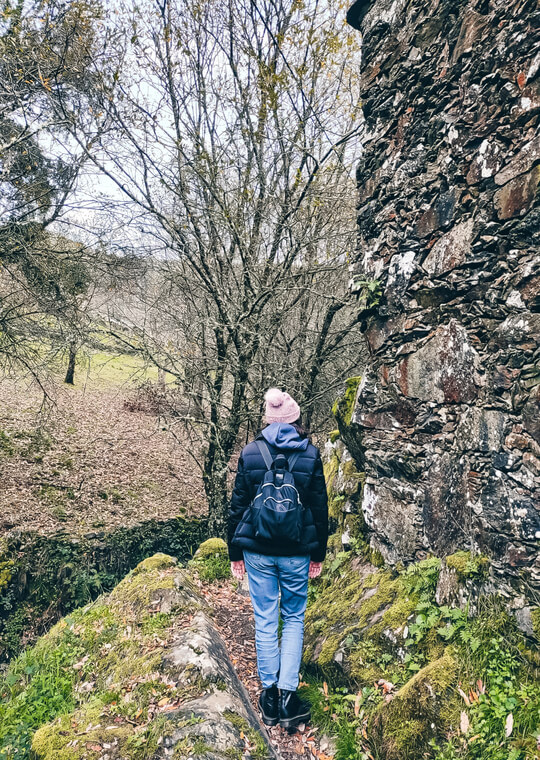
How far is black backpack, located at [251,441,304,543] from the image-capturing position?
3.06 metres

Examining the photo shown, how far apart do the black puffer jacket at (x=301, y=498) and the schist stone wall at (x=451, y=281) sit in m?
1.14

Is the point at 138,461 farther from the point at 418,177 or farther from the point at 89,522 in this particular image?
the point at 418,177

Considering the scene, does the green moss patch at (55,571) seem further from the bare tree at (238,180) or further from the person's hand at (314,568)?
the person's hand at (314,568)

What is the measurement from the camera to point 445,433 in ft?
12.8

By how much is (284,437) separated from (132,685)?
92.0 inches

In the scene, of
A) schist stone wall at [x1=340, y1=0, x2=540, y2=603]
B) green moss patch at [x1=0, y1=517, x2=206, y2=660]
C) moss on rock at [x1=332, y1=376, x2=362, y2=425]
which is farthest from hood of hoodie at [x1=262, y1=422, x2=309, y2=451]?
green moss patch at [x1=0, y1=517, x2=206, y2=660]

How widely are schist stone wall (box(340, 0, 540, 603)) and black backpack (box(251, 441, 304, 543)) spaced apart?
4.44 feet

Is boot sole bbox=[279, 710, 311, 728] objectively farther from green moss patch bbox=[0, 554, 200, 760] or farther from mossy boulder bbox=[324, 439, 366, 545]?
mossy boulder bbox=[324, 439, 366, 545]

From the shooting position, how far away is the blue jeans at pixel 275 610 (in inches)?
126

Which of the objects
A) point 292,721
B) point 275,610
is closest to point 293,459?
point 275,610

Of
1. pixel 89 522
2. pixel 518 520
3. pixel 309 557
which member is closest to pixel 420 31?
pixel 518 520

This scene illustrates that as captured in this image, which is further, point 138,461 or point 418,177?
point 138,461

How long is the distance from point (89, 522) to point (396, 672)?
9.14 metres

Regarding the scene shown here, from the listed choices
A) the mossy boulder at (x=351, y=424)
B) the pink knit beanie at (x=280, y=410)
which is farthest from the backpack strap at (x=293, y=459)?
the mossy boulder at (x=351, y=424)
